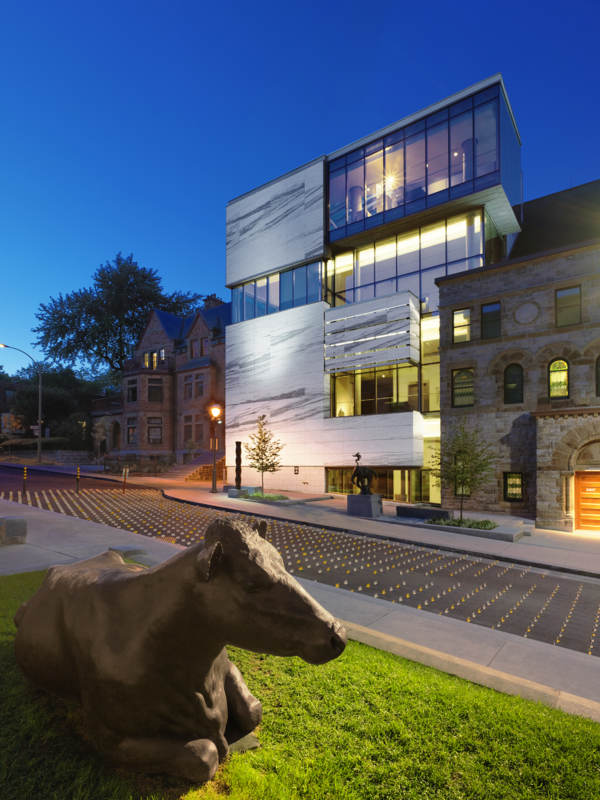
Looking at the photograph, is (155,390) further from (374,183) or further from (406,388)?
(374,183)

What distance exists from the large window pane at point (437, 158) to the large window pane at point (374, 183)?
326cm

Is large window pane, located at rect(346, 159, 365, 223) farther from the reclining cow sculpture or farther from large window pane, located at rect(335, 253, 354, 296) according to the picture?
the reclining cow sculpture

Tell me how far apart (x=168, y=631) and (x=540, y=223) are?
1255 inches

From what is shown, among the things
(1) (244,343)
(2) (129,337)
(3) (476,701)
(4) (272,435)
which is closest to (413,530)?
(3) (476,701)

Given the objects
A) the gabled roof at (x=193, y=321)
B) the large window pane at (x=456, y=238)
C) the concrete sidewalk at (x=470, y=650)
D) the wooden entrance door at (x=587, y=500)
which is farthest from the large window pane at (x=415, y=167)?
the concrete sidewalk at (x=470, y=650)

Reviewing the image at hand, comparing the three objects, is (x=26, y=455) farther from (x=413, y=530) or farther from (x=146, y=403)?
(x=413, y=530)

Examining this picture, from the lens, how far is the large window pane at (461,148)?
2445cm

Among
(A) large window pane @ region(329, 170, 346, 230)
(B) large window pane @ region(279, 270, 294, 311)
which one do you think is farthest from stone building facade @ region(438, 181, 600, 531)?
(B) large window pane @ region(279, 270, 294, 311)

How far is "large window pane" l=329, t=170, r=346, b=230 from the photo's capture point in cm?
2939

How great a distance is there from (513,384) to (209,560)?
21.5m

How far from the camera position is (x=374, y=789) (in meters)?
2.89

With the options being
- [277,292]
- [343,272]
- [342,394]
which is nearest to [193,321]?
[277,292]

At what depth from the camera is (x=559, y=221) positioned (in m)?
25.8

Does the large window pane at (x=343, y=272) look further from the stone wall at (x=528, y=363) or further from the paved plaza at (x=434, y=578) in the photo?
the paved plaza at (x=434, y=578)
